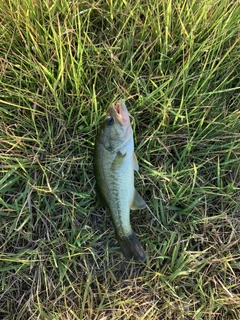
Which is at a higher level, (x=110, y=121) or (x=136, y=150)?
(x=110, y=121)

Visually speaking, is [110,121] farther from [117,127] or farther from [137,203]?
[137,203]

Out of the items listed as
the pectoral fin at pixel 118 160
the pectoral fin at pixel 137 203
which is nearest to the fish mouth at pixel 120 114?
the pectoral fin at pixel 118 160

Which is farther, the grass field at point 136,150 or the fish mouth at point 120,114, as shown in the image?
the grass field at point 136,150

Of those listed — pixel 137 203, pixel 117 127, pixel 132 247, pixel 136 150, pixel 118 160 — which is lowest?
pixel 132 247

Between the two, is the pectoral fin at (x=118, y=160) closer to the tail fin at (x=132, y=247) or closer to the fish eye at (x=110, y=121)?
the fish eye at (x=110, y=121)

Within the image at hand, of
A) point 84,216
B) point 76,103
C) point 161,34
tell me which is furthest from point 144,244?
point 161,34

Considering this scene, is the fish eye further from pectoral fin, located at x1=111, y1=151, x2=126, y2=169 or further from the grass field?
the grass field

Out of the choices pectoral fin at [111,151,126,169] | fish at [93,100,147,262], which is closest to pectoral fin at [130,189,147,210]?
fish at [93,100,147,262]

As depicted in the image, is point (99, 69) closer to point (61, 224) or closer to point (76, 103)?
point (76, 103)

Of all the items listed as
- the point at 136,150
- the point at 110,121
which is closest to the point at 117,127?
the point at 110,121
